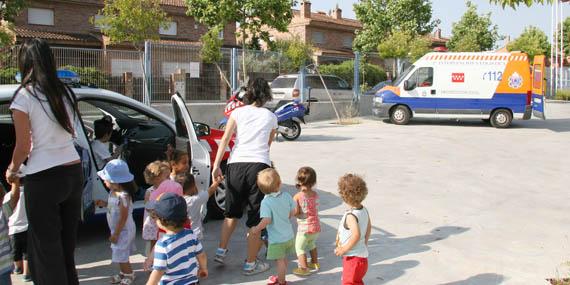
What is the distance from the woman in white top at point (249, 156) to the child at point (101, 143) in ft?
3.85

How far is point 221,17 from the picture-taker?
2162 centimetres

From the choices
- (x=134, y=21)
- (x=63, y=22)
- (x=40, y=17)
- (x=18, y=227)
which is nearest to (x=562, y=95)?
(x=134, y=21)

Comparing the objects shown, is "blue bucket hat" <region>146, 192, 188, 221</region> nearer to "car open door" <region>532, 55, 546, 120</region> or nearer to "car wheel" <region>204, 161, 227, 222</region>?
"car wheel" <region>204, 161, 227, 222</region>

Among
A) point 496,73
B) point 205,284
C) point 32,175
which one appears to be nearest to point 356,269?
point 205,284

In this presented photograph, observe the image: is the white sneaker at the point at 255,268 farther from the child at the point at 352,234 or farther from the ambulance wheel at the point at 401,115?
the ambulance wheel at the point at 401,115

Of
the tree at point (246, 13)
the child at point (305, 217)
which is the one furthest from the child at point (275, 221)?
the tree at point (246, 13)

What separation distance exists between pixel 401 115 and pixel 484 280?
14.7 m

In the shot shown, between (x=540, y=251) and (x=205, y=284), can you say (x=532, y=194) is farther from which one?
(x=205, y=284)

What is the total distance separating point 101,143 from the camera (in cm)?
549

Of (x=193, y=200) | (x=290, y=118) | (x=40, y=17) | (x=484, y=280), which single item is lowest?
(x=484, y=280)

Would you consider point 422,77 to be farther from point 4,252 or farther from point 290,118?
point 4,252

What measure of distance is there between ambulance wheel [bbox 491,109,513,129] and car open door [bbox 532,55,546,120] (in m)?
0.78

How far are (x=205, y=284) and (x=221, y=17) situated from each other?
59.5 feet

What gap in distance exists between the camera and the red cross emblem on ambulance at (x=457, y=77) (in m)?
18.1
